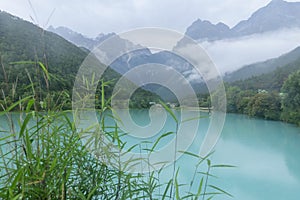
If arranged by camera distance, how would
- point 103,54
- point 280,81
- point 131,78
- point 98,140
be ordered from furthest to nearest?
point 280,81, point 131,78, point 103,54, point 98,140

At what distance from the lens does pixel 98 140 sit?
1.83ft

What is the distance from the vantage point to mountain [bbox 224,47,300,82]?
21.8 metres

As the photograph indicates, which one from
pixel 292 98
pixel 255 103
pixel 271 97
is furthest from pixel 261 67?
pixel 292 98

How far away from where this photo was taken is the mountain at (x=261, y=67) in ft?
71.5

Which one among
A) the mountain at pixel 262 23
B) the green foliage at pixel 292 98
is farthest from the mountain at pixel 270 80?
the mountain at pixel 262 23

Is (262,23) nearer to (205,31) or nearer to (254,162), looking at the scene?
(205,31)

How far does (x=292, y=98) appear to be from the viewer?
487 inches

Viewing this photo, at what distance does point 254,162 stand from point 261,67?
20.4m

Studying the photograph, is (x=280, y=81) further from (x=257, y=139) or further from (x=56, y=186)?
(x=56, y=186)

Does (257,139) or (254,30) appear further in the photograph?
(254,30)

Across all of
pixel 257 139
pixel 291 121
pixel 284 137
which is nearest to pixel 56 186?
pixel 257 139

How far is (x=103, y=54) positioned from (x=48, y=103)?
2.47 feet

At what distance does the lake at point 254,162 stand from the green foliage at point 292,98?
60 cm

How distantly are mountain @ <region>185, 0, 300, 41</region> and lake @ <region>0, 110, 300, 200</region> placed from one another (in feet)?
54.5
